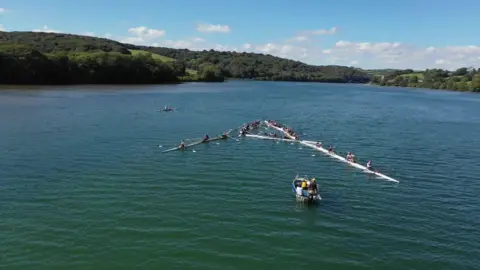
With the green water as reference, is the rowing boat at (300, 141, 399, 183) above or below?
above

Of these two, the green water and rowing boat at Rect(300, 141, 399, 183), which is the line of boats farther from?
the green water

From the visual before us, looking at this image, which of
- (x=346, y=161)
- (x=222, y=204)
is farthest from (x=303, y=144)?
(x=222, y=204)

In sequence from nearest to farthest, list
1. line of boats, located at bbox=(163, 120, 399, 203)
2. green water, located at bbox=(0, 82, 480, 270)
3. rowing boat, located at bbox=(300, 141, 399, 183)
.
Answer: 1. green water, located at bbox=(0, 82, 480, 270)
2. line of boats, located at bbox=(163, 120, 399, 203)
3. rowing boat, located at bbox=(300, 141, 399, 183)

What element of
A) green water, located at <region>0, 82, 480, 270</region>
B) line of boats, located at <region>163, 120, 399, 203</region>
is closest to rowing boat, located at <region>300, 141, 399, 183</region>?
line of boats, located at <region>163, 120, 399, 203</region>

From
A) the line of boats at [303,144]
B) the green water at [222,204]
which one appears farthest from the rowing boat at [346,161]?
the green water at [222,204]

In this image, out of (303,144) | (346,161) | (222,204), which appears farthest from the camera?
(303,144)

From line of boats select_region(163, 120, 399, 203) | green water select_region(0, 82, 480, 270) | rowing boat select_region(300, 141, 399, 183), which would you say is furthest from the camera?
rowing boat select_region(300, 141, 399, 183)

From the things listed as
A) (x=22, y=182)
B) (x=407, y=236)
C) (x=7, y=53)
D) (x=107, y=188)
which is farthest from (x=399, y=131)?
(x=7, y=53)

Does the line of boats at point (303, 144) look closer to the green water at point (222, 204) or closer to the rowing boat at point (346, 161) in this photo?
the rowing boat at point (346, 161)

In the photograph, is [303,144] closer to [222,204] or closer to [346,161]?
[346,161]
